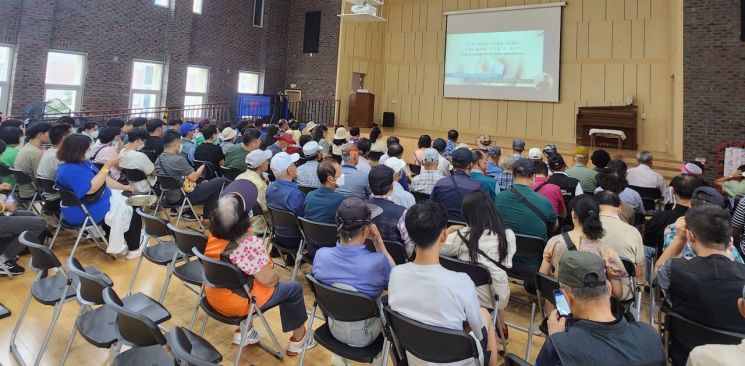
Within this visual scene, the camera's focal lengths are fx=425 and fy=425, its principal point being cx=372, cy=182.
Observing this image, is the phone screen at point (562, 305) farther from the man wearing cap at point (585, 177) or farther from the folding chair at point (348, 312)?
the man wearing cap at point (585, 177)

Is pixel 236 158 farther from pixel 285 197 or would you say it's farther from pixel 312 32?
pixel 312 32

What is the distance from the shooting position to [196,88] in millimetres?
14445

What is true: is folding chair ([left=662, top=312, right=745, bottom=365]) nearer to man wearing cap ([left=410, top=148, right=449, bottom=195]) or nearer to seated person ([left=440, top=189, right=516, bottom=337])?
seated person ([left=440, top=189, right=516, bottom=337])

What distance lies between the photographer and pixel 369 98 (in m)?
13.8

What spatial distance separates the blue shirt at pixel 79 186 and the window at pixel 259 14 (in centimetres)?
1279

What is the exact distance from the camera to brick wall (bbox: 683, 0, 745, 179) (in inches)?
309

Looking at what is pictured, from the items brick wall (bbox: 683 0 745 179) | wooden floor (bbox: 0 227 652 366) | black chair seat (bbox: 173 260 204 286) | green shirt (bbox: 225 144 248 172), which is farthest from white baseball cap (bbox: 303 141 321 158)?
brick wall (bbox: 683 0 745 179)

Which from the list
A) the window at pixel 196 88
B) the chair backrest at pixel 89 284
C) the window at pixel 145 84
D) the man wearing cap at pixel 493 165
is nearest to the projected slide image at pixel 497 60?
the man wearing cap at pixel 493 165

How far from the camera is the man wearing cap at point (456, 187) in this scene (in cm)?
377

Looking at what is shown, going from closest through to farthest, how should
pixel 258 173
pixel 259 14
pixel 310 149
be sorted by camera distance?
pixel 258 173, pixel 310 149, pixel 259 14

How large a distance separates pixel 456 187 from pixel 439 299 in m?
2.02

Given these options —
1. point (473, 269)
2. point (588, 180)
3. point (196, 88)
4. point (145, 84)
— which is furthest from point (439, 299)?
point (196, 88)

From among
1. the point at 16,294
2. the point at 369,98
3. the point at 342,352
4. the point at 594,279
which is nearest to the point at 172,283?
the point at 16,294

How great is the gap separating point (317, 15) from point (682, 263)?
14.9 meters
